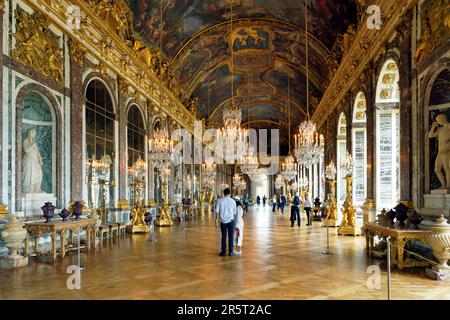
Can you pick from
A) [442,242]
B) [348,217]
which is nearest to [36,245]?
[442,242]

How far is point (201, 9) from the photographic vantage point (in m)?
17.0

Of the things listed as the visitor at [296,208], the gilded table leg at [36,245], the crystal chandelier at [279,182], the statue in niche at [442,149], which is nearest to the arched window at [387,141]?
the visitor at [296,208]

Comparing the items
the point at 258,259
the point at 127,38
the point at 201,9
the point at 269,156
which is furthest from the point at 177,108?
the point at 269,156

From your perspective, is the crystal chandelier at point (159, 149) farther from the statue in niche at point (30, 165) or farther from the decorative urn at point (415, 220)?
the decorative urn at point (415, 220)

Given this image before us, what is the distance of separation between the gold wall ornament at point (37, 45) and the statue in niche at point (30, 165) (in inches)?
56.9

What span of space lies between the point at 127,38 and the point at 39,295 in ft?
35.2

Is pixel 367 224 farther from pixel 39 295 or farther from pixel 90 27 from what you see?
pixel 90 27

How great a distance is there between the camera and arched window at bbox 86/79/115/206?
36.1ft

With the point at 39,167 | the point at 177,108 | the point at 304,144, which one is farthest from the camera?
the point at 177,108

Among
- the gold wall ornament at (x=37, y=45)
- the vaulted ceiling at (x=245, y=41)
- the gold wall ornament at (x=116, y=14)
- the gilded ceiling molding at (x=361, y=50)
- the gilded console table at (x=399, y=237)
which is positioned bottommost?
the gilded console table at (x=399, y=237)

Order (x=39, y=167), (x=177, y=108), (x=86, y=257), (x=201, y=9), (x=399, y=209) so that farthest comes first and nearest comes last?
1. (x=177, y=108)
2. (x=201, y=9)
3. (x=39, y=167)
4. (x=86, y=257)
5. (x=399, y=209)

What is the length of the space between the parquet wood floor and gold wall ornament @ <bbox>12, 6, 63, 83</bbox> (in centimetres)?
402

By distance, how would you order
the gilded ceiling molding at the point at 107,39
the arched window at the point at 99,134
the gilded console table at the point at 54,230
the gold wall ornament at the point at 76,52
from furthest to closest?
the arched window at the point at 99,134, the gold wall ornament at the point at 76,52, the gilded ceiling molding at the point at 107,39, the gilded console table at the point at 54,230

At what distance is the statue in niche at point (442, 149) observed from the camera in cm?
711
